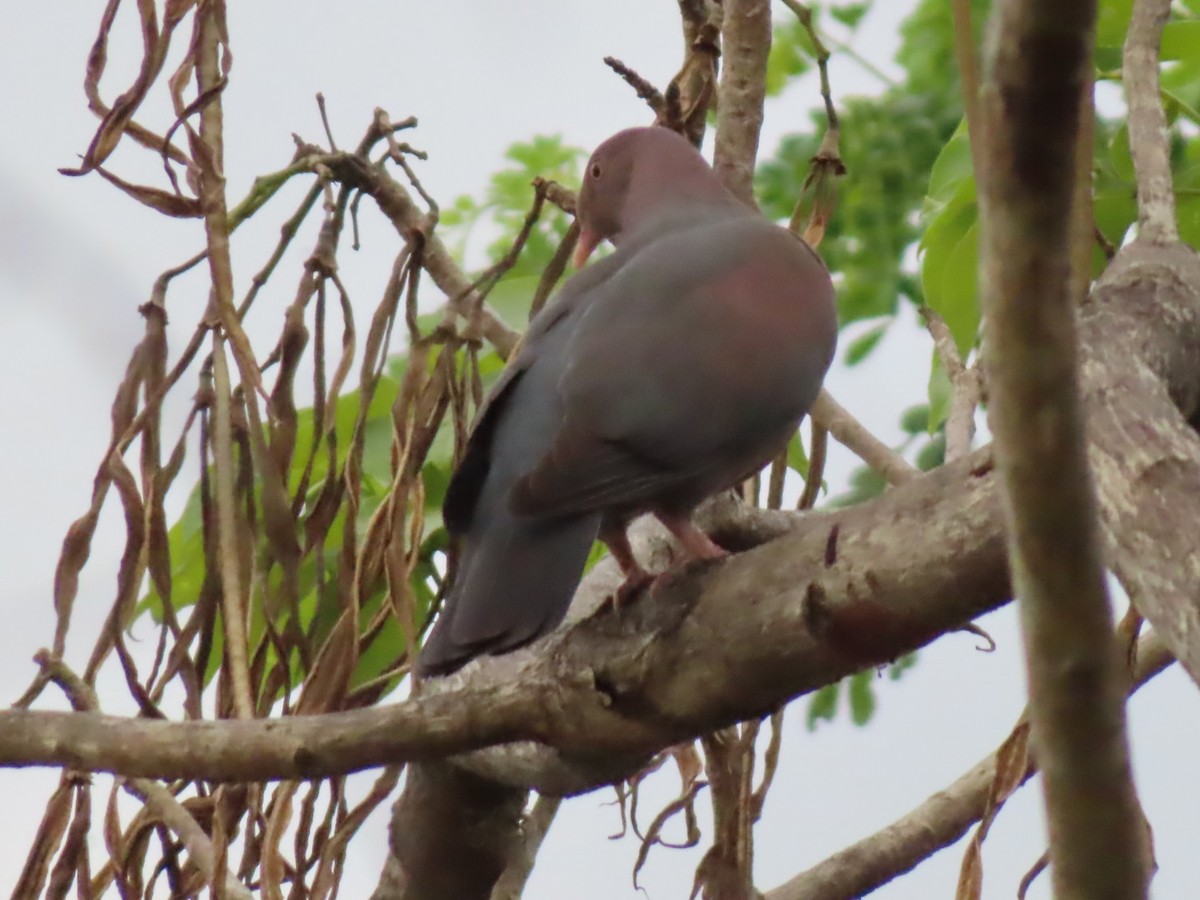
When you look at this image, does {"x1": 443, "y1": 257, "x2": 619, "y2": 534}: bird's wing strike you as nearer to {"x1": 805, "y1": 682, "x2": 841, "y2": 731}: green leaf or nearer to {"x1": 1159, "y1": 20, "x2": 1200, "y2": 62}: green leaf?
{"x1": 1159, "y1": 20, "x2": 1200, "y2": 62}: green leaf

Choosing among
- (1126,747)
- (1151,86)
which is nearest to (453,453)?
(1151,86)

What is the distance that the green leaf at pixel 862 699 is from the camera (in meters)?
3.21

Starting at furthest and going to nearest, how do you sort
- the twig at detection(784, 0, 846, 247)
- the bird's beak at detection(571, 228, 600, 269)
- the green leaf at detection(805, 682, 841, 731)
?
1. the green leaf at detection(805, 682, 841, 731)
2. the bird's beak at detection(571, 228, 600, 269)
3. the twig at detection(784, 0, 846, 247)

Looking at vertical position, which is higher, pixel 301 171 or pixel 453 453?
pixel 301 171

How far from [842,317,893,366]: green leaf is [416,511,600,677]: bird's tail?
5.97 ft

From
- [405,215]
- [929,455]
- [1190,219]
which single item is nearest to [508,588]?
[405,215]

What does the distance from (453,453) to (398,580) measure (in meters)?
0.37

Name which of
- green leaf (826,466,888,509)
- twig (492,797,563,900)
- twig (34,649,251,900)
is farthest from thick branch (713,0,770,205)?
twig (34,649,251,900)

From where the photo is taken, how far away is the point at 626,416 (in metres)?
1.87

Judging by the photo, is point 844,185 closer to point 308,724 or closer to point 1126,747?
point 308,724

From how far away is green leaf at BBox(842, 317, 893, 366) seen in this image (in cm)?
355

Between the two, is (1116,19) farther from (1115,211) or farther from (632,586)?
(632,586)

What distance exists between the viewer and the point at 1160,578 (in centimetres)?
104

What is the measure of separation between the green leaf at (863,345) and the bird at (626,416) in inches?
54.1
